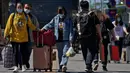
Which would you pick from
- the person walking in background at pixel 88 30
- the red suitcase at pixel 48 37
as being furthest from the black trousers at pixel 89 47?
the red suitcase at pixel 48 37

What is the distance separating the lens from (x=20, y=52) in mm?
11969

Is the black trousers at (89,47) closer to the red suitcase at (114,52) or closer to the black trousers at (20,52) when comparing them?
the black trousers at (20,52)

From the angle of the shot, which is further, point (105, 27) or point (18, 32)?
point (105, 27)

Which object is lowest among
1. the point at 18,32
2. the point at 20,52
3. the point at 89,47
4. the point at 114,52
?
the point at 114,52

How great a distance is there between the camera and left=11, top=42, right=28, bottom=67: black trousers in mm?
11844

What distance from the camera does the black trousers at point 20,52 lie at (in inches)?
466

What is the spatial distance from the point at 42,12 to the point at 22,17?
15.2 meters

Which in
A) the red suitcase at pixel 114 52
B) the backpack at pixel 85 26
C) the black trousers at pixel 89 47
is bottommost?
the red suitcase at pixel 114 52

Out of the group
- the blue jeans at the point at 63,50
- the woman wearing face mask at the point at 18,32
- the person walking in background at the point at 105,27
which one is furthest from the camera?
the person walking in background at the point at 105,27

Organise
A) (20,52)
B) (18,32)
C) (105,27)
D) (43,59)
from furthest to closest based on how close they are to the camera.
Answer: (105,27), (20,52), (43,59), (18,32)

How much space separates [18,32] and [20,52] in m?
0.60

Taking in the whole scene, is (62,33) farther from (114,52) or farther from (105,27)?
(114,52)

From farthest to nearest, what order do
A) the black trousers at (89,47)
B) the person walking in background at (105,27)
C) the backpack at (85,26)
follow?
1. the person walking in background at (105,27)
2. the backpack at (85,26)
3. the black trousers at (89,47)

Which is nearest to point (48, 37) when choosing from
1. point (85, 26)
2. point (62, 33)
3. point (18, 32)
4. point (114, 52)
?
point (62, 33)
